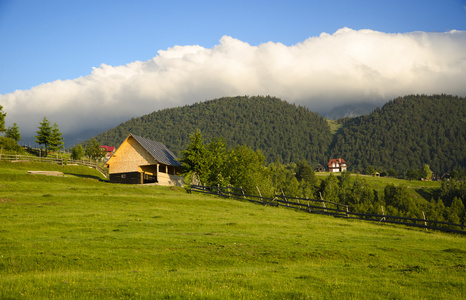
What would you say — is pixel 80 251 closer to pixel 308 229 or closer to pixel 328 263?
pixel 328 263

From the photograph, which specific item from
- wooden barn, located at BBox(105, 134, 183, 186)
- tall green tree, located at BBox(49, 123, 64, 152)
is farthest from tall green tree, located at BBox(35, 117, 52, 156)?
wooden barn, located at BBox(105, 134, 183, 186)

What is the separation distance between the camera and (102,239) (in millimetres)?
22516

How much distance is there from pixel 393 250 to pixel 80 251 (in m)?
18.8

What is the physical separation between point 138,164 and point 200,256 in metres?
46.4

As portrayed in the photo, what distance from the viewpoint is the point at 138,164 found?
210 ft

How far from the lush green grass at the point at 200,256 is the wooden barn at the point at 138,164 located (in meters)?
25.7

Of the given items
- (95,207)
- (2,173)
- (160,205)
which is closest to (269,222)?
(160,205)

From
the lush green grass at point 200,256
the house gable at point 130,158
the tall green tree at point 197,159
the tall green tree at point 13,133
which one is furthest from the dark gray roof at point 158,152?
the tall green tree at point 13,133

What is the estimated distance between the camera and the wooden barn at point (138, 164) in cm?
6359

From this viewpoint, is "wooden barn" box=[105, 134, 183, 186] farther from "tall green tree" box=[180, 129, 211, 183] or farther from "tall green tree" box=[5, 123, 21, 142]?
"tall green tree" box=[5, 123, 21, 142]

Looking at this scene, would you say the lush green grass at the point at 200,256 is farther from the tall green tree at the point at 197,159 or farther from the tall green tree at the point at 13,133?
the tall green tree at the point at 13,133

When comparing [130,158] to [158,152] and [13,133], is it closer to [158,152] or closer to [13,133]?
[158,152]

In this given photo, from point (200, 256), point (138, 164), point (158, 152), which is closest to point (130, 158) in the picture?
point (138, 164)

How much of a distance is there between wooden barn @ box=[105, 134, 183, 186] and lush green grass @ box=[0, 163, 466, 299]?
25704mm
